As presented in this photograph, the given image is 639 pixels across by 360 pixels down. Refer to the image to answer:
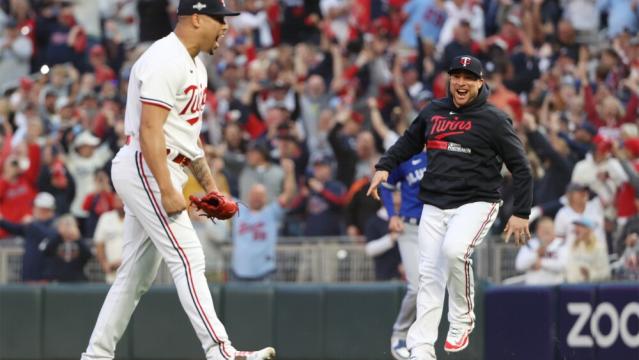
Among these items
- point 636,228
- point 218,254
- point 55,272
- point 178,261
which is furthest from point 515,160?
point 55,272

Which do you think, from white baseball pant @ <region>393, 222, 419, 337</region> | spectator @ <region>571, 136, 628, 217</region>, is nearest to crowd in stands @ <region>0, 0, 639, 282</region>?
spectator @ <region>571, 136, 628, 217</region>

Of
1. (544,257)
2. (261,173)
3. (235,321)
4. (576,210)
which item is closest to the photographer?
(544,257)

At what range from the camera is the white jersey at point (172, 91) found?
25.4 feet

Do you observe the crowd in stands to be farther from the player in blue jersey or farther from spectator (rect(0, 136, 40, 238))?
the player in blue jersey

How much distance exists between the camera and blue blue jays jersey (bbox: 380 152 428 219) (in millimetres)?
10750

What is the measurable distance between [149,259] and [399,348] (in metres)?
3.32

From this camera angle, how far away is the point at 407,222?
1092 cm

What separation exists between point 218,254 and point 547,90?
4099 mm

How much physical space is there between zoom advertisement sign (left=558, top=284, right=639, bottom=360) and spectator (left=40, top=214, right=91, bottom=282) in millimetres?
6553

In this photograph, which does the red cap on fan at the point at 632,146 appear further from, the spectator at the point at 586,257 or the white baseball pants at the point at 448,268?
the white baseball pants at the point at 448,268

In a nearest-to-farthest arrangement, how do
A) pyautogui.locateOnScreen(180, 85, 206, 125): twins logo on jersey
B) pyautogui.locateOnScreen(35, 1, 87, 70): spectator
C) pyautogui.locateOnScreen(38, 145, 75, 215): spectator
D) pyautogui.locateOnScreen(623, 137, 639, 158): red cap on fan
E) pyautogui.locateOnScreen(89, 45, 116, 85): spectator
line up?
pyautogui.locateOnScreen(180, 85, 206, 125): twins logo on jersey < pyautogui.locateOnScreen(623, 137, 639, 158): red cap on fan < pyautogui.locateOnScreen(38, 145, 75, 215): spectator < pyautogui.locateOnScreen(89, 45, 116, 85): spectator < pyautogui.locateOnScreen(35, 1, 87, 70): spectator

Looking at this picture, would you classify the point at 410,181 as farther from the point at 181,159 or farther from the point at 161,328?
the point at 161,328

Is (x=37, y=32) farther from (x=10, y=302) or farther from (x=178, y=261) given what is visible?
(x=178, y=261)

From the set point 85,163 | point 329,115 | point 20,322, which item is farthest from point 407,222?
point 85,163
